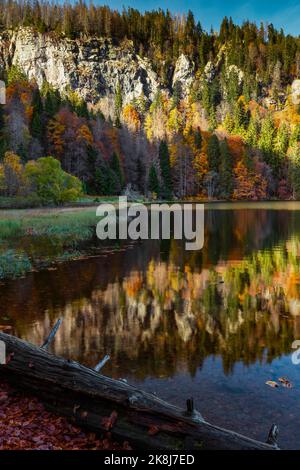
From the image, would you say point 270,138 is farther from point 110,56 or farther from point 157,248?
point 157,248

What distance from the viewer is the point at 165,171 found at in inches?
4099

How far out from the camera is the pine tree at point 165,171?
100 m

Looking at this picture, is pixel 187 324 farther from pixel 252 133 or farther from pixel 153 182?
pixel 252 133

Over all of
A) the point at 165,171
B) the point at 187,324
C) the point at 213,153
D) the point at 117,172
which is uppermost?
the point at 213,153

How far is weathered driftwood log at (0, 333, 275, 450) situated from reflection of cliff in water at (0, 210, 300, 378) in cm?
263

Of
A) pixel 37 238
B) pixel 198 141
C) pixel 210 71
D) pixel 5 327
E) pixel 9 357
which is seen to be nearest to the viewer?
pixel 9 357

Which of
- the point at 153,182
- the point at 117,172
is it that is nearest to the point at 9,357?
the point at 117,172

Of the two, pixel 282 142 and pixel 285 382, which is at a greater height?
pixel 282 142

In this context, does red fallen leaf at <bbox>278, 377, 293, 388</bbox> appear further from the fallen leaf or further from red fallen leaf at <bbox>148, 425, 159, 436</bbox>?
red fallen leaf at <bbox>148, 425, 159, 436</bbox>

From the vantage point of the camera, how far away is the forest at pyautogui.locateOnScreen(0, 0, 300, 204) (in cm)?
7719

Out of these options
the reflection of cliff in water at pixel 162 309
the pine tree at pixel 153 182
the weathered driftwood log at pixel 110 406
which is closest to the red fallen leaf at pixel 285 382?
the reflection of cliff in water at pixel 162 309

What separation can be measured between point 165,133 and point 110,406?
131 m

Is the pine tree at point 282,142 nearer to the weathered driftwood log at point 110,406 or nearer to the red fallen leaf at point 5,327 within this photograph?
the red fallen leaf at point 5,327
